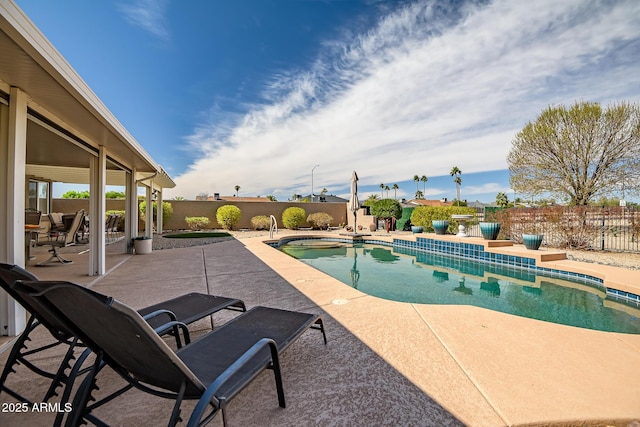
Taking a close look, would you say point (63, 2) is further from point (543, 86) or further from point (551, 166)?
point (551, 166)

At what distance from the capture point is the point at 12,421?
5.49 feet

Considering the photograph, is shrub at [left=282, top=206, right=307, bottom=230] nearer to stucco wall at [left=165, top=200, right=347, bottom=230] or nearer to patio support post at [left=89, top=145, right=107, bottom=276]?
stucco wall at [left=165, top=200, right=347, bottom=230]

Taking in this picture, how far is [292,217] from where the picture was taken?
18766 millimetres

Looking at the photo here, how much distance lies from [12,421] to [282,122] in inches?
479

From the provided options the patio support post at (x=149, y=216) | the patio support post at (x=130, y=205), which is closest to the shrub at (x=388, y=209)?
the patio support post at (x=149, y=216)

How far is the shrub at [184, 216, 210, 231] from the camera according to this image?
17141 millimetres

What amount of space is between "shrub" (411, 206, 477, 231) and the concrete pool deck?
36.4 ft

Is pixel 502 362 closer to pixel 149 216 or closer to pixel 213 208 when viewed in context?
pixel 149 216

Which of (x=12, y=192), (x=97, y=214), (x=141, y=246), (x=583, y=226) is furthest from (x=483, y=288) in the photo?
(x=141, y=246)

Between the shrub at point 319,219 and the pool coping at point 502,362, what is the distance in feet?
51.2

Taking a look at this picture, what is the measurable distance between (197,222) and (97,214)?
1222 cm

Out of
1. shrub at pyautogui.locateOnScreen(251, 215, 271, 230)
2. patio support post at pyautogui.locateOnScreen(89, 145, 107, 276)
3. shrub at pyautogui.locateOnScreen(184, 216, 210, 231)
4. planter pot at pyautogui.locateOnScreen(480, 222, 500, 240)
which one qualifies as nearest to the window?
shrub at pyautogui.locateOnScreen(184, 216, 210, 231)

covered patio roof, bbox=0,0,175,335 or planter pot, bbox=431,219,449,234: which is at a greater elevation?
covered patio roof, bbox=0,0,175,335

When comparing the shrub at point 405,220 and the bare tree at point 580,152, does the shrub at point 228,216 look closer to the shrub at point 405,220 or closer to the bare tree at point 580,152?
the shrub at point 405,220
